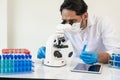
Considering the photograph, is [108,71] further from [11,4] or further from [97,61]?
[11,4]

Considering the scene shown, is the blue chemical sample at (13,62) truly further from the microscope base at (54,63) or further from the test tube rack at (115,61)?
the test tube rack at (115,61)

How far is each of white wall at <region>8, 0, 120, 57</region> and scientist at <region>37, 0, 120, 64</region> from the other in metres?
0.63

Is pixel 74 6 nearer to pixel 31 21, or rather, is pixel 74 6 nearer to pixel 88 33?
pixel 88 33

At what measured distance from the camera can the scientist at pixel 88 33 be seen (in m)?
1.30

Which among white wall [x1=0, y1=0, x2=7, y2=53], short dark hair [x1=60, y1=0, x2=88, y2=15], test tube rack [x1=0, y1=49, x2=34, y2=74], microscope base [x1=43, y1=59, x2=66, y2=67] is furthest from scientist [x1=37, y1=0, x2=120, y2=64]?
white wall [x1=0, y1=0, x2=7, y2=53]

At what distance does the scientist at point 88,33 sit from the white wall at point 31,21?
0.63 metres

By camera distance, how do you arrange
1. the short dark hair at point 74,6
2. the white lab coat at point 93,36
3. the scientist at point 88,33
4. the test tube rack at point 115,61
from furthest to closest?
the white lab coat at point 93,36 → the short dark hair at point 74,6 → the scientist at point 88,33 → the test tube rack at point 115,61

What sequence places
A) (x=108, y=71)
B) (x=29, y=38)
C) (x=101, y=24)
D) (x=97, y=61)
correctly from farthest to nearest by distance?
1. (x=29, y=38)
2. (x=101, y=24)
3. (x=97, y=61)
4. (x=108, y=71)

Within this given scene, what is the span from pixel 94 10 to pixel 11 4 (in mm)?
994

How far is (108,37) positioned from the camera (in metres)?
1.53

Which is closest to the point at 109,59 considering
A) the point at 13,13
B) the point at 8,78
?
the point at 8,78

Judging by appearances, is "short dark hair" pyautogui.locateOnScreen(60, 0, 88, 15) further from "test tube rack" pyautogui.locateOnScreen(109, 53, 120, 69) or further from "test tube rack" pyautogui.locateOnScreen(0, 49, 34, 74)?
"test tube rack" pyautogui.locateOnScreen(0, 49, 34, 74)

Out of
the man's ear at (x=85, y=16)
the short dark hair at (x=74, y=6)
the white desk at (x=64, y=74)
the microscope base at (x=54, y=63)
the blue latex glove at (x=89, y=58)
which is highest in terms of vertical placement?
the short dark hair at (x=74, y=6)

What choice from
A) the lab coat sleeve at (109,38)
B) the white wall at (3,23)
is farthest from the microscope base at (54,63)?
the white wall at (3,23)
